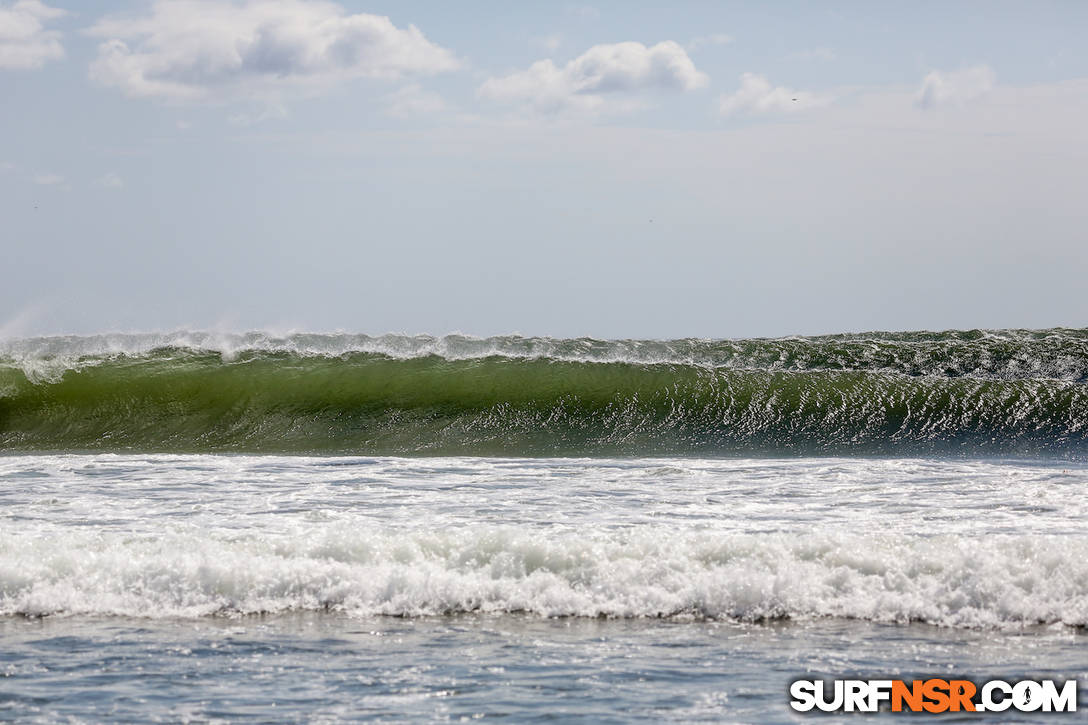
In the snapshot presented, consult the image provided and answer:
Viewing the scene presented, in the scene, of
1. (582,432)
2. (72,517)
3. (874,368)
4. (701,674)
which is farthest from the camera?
(874,368)

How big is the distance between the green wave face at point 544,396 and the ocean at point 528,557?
9 cm

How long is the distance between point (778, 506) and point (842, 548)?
5.05 feet

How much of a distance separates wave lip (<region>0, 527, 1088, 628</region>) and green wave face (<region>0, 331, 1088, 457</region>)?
5.22 metres

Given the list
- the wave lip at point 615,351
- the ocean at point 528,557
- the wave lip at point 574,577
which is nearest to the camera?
the ocean at point 528,557

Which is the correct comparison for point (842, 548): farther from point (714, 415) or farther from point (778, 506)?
point (714, 415)

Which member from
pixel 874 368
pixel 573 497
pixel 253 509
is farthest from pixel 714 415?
pixel 253 509

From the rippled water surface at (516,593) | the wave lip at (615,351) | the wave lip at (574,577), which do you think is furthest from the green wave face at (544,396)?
the wave lip at (574,577)

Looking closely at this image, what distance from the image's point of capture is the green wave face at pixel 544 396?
42.0 ft

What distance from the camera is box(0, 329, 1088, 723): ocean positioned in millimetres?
4754

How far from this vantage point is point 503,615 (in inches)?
235

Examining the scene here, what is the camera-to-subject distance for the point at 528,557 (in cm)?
648

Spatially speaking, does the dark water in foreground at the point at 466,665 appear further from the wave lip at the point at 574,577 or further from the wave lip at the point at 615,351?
the wave lip at the point at 615,351

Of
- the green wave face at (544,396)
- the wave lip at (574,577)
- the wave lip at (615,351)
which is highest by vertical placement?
the wave lip at (615,351)

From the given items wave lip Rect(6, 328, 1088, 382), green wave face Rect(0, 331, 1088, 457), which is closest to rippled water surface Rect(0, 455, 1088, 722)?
green wave face Rect(0, 331, 1088, 457)
